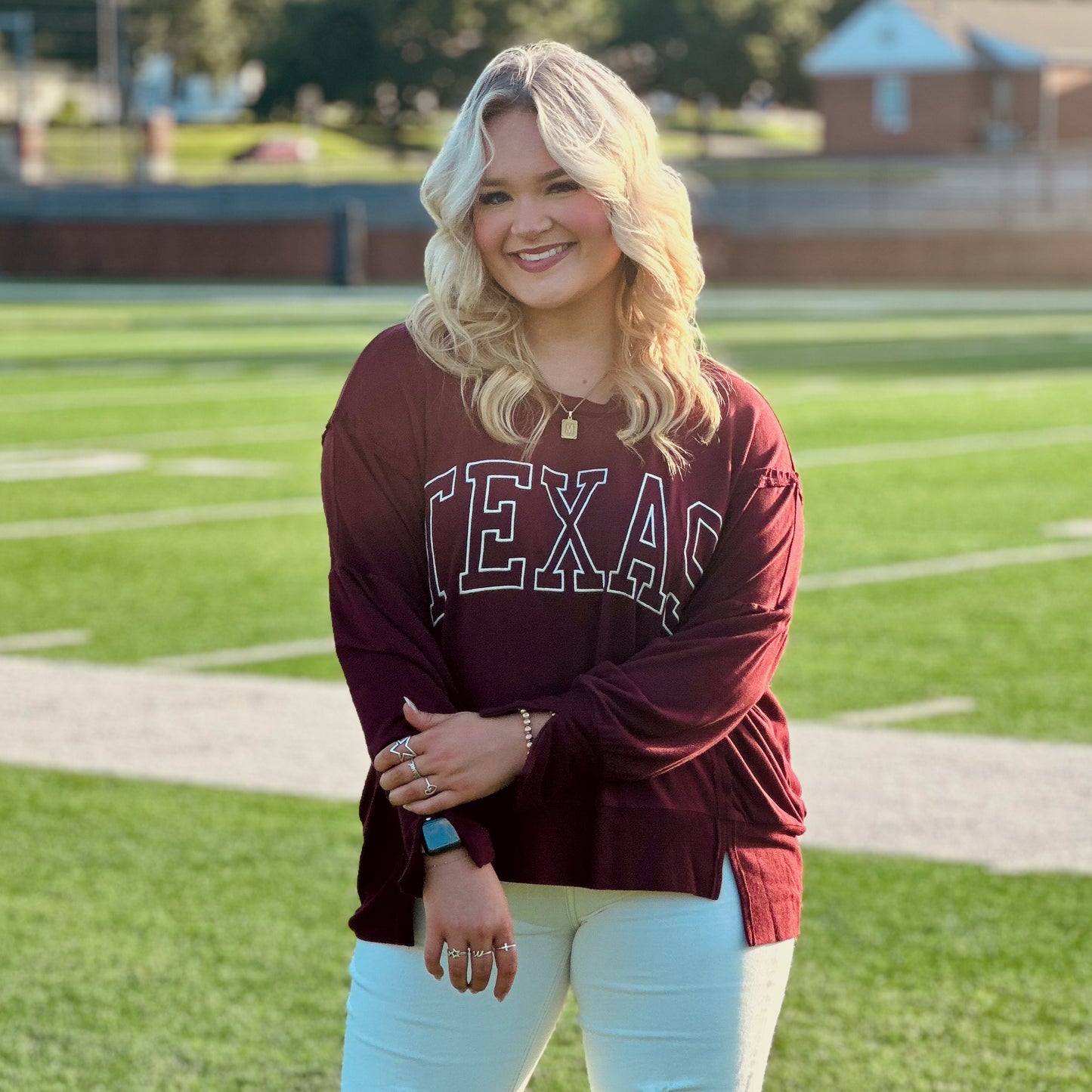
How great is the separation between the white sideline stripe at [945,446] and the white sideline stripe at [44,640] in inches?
260

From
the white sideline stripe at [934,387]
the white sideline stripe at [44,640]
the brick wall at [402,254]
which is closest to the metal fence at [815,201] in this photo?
the brick wall at [402,254]

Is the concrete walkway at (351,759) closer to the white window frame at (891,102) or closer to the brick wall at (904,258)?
the brick wall at (904,258)

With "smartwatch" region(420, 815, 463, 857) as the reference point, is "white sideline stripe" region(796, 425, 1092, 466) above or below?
below

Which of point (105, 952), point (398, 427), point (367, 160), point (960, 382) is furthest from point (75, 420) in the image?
point (367, 160)

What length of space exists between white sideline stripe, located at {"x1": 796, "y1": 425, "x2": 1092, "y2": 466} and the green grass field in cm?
5

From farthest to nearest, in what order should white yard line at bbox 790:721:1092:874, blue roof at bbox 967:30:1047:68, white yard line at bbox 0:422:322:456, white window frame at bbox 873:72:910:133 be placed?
white window frame at bbox 873:72:910:133 < blue roof at bbox 967:30:1047:68 < white yard line at bbox 0:422:322:456 < white yard line at bbox 790:721:1092:874

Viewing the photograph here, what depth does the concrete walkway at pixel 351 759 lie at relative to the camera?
19.4 feet

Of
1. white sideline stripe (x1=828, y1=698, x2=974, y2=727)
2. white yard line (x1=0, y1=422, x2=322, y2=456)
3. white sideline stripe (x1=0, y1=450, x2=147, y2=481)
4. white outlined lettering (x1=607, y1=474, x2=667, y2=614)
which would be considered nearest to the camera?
white outlined lettering (x1=607, y1=474, x2=667, y2=614)

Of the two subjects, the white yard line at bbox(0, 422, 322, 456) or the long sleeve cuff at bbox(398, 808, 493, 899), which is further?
the white yard line at bbox(0, 422, 322, 456)

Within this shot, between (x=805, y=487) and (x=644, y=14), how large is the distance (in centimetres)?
7778

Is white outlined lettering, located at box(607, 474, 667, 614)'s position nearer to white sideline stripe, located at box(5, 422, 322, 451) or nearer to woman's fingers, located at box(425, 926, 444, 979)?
woman's fingers, located at box(425, 926, 444, 979)

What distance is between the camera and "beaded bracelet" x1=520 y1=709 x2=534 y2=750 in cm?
257

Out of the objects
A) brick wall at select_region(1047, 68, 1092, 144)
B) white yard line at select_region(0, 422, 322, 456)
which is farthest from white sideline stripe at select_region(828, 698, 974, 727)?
brick wall at select_region(1047, 68, 1092, 144)

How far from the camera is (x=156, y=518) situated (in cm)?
1223
